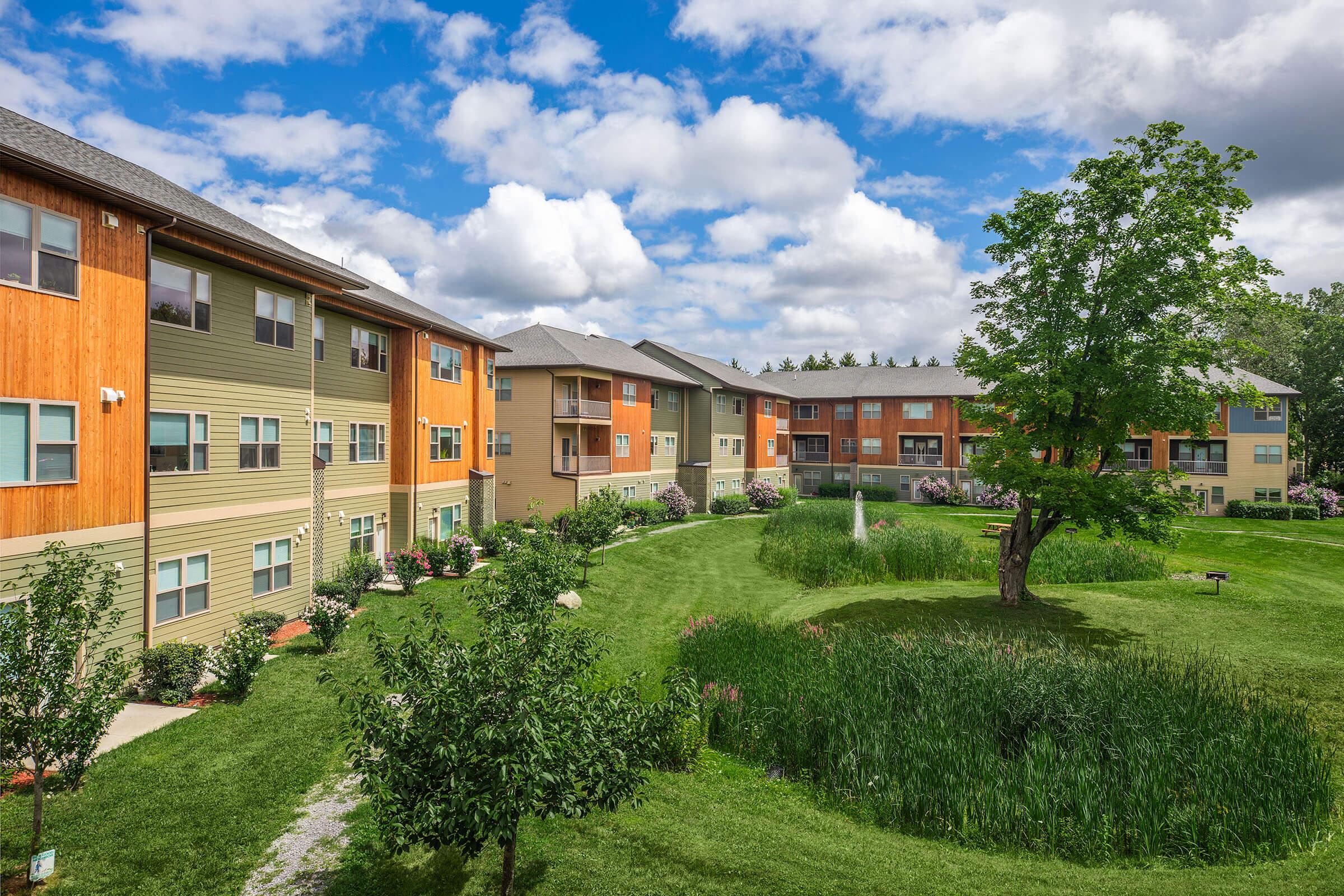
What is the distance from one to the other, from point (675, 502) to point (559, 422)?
9.61m

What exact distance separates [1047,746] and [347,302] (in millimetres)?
21105

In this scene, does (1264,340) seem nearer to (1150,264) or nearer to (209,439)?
(1150,264)

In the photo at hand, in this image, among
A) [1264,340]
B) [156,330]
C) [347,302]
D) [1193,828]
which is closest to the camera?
[1193,828]

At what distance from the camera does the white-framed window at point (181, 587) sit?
14.0 meters

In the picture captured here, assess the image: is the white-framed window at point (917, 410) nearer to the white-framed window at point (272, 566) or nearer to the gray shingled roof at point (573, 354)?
the gray shingled roof at point (573, 354)

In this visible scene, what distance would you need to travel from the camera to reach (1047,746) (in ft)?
33.4

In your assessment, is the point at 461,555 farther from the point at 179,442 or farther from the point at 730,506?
the point at 730,506

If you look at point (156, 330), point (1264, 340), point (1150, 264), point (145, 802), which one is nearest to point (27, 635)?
point (145, 802)

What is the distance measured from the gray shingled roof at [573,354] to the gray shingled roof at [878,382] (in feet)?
61.4

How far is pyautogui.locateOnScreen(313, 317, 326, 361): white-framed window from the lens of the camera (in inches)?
810

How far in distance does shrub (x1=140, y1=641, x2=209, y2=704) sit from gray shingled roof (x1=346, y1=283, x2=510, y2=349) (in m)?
10.8

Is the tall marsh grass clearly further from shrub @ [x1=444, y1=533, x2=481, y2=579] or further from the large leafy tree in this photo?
shrub @ [x1=444, y1=533, x2=481, y2=579]

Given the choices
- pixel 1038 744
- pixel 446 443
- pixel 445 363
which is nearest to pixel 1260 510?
pixel 1038 744

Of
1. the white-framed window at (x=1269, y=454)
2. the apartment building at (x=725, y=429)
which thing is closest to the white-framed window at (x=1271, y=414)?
the white-framed window at (x=1269, y=454)
